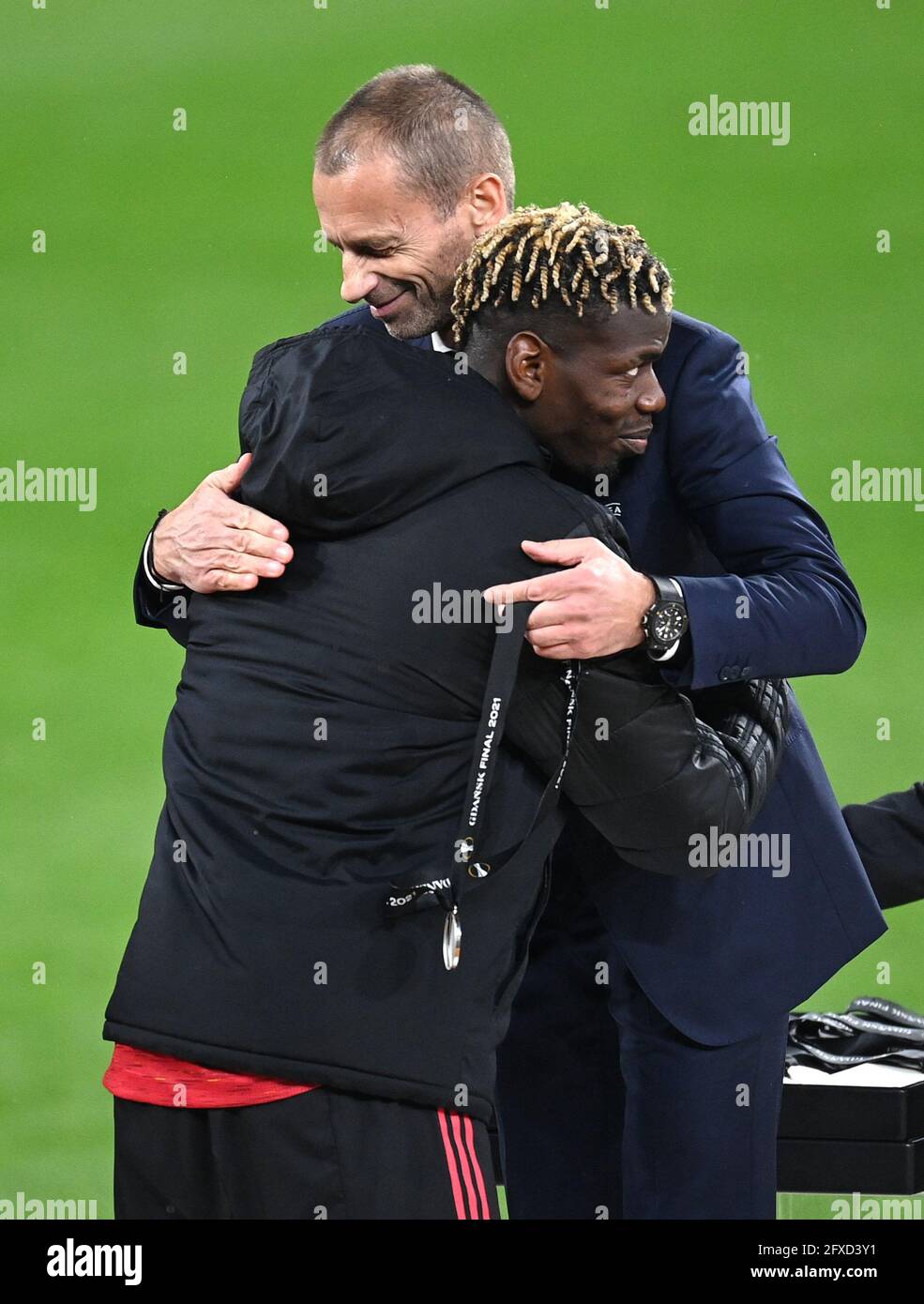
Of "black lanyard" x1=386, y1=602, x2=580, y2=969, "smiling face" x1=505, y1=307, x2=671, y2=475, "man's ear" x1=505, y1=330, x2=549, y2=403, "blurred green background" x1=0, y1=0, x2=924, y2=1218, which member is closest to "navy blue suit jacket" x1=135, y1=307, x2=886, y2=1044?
"smiling face" x1=505, y1=307, x2=671, y2=475

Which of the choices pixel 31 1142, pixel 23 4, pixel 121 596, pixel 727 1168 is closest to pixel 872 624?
pixel 121 596

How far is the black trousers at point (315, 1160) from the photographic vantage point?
162 cm

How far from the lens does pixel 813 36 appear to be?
7172 mm

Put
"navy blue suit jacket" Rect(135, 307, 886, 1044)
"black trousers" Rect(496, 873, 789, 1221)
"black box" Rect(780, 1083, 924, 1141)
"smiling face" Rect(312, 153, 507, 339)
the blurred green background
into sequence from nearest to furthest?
1. "navy blue suit jacket" Rect(135, 307, 886, 1044)
2. "black trousers" Rect(496, 873, 789, 1221)
3. "smiling face" Rect(312, 153, 507, 339)
4. "black box" Rect(780, 1083, 924, 1141)
5. the blurred green background

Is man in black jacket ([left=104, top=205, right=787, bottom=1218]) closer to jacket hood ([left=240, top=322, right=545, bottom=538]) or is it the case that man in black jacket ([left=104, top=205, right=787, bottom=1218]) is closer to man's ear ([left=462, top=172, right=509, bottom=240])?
jacket hood ([left=240, top=322, right=545, bottom=538])

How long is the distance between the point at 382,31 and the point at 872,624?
127 inches

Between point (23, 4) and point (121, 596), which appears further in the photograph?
point (23, 4)

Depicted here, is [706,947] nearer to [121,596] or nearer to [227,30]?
[121,596]

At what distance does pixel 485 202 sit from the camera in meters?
2.32

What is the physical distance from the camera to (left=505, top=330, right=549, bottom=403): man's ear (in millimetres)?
1786

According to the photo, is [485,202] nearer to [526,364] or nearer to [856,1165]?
[526,364]

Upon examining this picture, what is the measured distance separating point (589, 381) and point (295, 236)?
5460mm

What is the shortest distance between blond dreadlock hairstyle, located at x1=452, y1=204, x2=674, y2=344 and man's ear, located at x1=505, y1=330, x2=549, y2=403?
35 mm

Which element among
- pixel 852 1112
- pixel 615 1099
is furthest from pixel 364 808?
pixel 852 1112
